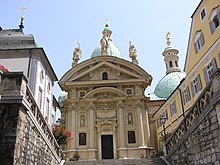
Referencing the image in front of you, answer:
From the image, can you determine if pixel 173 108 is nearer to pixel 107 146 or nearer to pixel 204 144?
pixel 107 146

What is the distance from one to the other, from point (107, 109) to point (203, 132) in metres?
21.7

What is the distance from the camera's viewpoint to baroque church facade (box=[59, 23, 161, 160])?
29703 mm

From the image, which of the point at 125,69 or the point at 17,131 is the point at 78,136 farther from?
the point at 17,131

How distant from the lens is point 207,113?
32.1 feet

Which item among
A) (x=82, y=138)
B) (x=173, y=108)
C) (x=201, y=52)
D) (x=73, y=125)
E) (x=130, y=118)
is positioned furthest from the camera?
(x=130, y=118)

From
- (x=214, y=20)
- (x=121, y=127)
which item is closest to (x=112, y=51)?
(x=121, y=127)

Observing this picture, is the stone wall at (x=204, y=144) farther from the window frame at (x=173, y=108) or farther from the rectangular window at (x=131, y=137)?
the rectangular window at (x=131, y=137)

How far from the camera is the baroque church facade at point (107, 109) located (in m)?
29.7

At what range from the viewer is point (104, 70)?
33562 mm

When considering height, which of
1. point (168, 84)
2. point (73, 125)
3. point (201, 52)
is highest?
point (168, 84)

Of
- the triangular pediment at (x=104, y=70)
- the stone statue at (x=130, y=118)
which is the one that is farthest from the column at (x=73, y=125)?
the stone statue at (x=130, y=118)

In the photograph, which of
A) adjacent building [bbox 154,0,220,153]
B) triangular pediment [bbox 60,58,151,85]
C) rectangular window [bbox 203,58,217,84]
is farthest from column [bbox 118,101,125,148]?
rectangular window [bbox 203,58,217,84]

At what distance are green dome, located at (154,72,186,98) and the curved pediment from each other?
1440cm

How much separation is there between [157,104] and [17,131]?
3460cm
